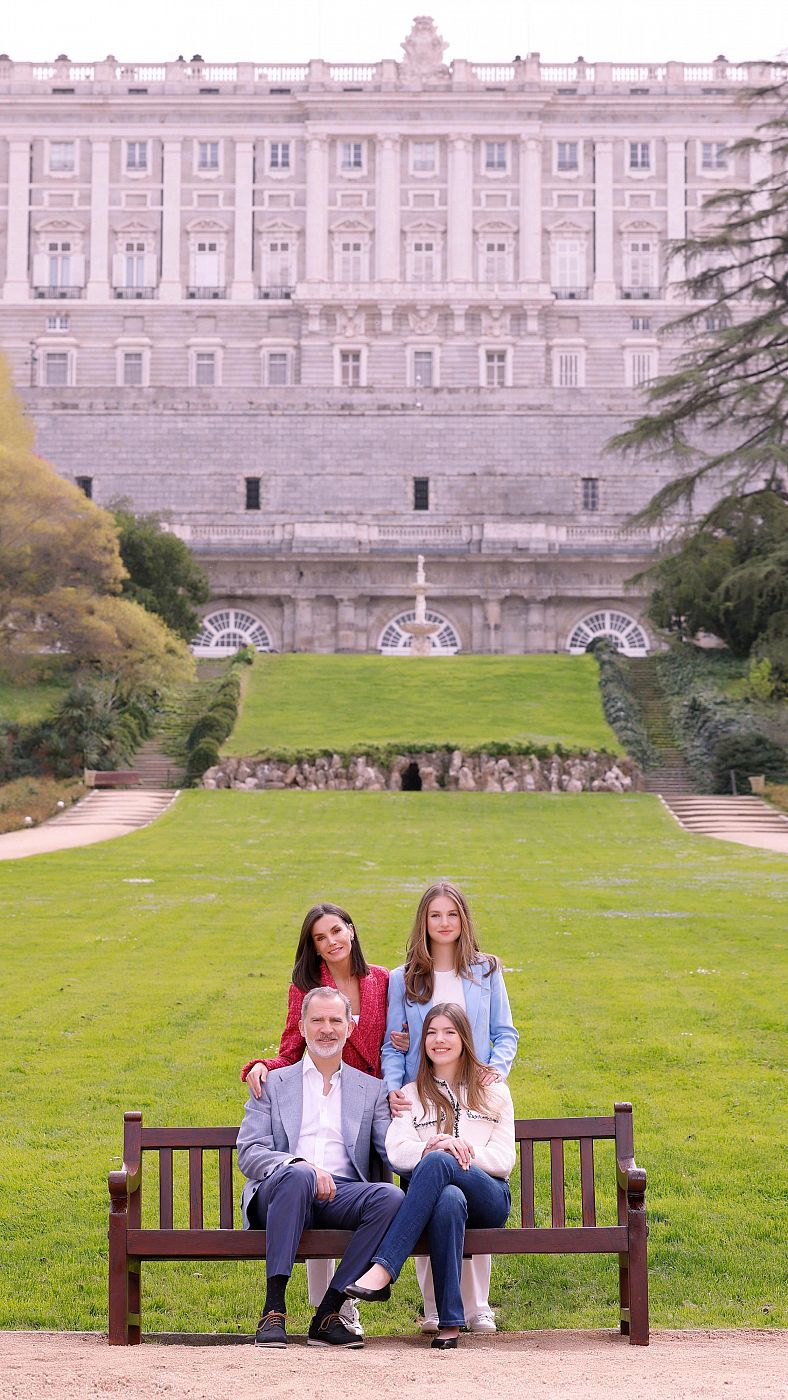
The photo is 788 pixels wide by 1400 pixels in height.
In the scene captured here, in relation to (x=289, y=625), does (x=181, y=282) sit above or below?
above

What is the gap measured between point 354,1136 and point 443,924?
1.10m

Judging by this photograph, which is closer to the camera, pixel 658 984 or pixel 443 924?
pixel 443 924

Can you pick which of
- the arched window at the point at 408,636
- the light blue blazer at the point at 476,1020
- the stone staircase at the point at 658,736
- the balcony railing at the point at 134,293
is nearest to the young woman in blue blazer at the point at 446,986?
the light blue blazer at the point at 476,1020

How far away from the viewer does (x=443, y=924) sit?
8.29m

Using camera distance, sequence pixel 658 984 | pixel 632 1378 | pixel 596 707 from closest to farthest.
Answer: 1. pixel 632 1378
2. pixel 658 984
3. pixel 596 707

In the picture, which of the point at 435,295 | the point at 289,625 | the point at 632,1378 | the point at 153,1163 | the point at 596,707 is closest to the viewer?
the point at 632,1378

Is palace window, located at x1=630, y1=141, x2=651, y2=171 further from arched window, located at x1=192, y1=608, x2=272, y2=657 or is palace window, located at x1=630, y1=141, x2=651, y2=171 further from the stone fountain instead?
arched window, located at x1=192, y1=608, x2=272, y2=657

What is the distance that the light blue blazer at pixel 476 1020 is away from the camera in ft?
26.9

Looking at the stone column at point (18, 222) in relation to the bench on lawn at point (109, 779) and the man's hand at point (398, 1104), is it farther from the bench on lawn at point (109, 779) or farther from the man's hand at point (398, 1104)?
the man's hand at point (398, 1104)

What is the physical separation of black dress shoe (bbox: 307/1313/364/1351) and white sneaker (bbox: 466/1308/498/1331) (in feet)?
1.90

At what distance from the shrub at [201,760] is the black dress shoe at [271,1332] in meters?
28.7

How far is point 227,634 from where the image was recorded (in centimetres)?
5338

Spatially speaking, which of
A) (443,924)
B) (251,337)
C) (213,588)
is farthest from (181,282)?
(443,924)

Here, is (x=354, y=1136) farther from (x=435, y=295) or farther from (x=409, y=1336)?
(x=435, y=295)
